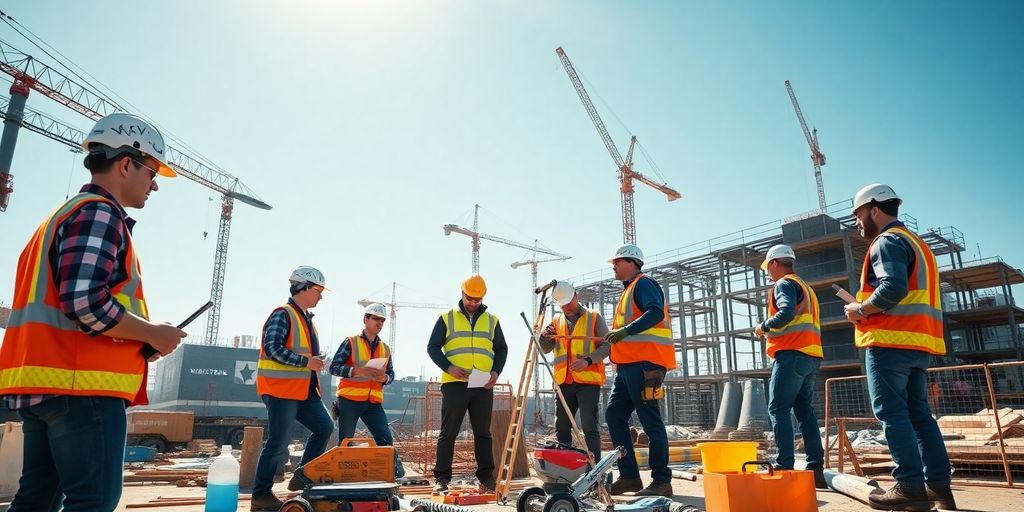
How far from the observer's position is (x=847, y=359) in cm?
3369

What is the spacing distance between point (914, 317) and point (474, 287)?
143 inches

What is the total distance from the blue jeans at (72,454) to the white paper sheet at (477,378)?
3.67m

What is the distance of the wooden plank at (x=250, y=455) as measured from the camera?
728 cm

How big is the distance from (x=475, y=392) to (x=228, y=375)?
4351 cm

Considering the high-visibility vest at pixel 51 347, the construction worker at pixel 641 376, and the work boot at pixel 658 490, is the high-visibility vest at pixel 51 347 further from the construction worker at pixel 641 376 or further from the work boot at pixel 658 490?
the work boot at pixel 658 490

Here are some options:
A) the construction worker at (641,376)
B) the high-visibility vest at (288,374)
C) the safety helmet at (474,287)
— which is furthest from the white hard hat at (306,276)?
the construction worker at (641,376)

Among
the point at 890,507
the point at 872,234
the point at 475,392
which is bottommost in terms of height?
the point at 890,507

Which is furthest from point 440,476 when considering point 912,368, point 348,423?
point 912,368

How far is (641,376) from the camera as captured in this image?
517 centimetres

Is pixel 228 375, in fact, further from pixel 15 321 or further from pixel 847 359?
pixel 15 321

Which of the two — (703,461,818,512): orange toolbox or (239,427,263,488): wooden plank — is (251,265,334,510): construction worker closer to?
(239,427,263,488): wooden plank

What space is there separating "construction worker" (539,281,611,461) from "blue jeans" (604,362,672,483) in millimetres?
220

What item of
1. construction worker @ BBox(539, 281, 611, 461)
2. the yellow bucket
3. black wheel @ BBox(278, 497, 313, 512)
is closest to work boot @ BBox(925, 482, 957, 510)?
the yellow bucket

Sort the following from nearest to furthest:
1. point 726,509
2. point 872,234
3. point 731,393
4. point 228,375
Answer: point 726,509, point 872,234, point 731,393, point 228,375
